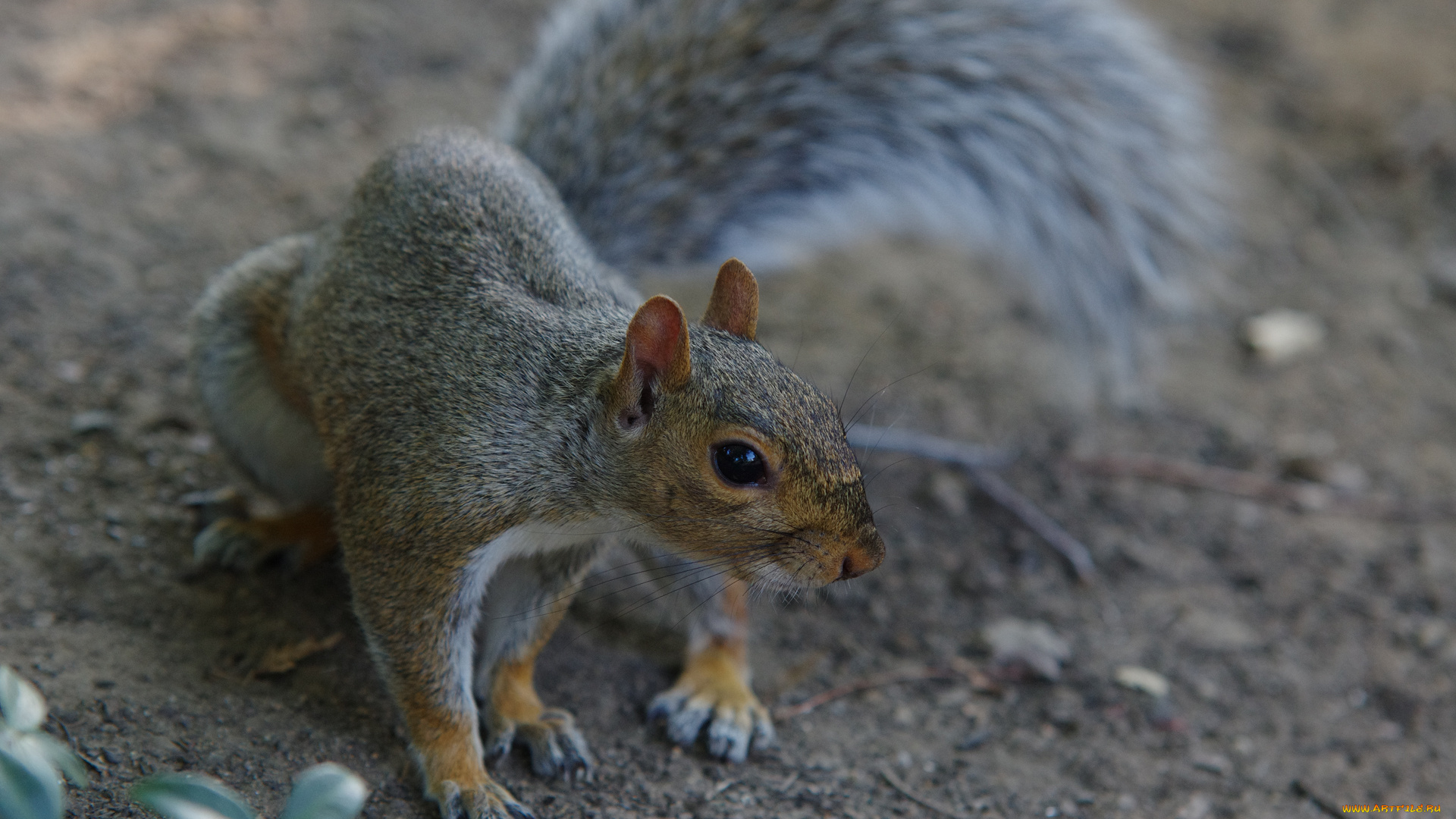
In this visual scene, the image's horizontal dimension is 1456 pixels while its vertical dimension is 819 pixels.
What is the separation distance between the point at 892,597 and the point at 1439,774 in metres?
1.04

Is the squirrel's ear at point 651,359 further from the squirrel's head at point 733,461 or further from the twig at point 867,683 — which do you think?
the twig at point 867,683

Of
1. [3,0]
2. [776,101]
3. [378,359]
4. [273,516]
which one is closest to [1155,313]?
[776,101]

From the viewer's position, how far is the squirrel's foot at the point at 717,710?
200 cm

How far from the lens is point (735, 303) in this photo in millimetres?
1723

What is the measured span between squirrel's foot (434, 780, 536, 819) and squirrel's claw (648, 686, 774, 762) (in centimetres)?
37

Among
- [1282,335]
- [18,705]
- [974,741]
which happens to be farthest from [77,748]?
[1282,335]

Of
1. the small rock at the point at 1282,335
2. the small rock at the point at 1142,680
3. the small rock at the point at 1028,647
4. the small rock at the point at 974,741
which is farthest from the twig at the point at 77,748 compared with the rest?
the small rock at the point at 1282,335

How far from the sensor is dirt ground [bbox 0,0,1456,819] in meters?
1.93

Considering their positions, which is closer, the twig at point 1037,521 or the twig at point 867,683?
the twig at point 867,683

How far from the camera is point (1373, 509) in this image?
9.33ft

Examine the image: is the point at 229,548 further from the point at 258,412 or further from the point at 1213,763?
the point at 1213,763

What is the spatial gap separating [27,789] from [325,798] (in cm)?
27

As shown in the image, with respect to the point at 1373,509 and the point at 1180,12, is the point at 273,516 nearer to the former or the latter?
the point at 1373,509

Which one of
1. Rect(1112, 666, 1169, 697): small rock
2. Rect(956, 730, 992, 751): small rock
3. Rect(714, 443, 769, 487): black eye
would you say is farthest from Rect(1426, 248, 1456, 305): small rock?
Rect(714, 443, 769, 487): black eye
